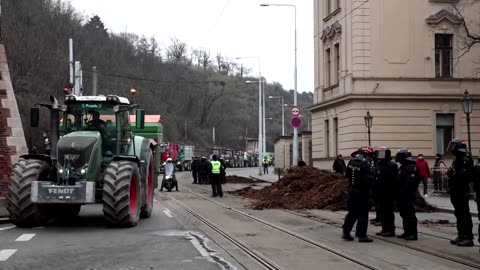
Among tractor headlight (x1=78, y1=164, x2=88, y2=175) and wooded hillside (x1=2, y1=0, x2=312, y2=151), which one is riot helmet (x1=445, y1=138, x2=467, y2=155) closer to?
tractor headlight (x1=78, y1=164, x2=88, y2=175)

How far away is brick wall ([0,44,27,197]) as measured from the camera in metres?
16.9

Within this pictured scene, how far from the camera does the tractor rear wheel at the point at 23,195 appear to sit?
521 inches

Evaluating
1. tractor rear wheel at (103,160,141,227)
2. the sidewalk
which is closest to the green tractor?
tractor rear wheel at (103,160,141,227)

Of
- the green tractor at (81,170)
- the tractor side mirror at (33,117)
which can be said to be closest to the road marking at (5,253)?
the green tractor at (81,170)

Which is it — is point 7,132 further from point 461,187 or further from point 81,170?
point 461,187

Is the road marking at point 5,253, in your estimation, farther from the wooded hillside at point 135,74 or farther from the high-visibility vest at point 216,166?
the wooded hillside at point 135,74

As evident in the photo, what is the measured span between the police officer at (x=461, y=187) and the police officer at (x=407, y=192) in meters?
0.87

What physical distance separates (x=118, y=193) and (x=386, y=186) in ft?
18.3

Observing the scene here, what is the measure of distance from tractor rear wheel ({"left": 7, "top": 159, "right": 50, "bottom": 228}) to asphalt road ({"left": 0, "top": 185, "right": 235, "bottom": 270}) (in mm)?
248

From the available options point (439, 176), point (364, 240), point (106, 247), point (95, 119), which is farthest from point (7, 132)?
point (439, 176)

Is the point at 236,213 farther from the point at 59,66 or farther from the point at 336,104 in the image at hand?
A: the point at 59,66

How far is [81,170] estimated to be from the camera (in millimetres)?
13531

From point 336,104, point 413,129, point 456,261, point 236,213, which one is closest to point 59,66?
point 336,104

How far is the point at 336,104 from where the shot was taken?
36781 mm
